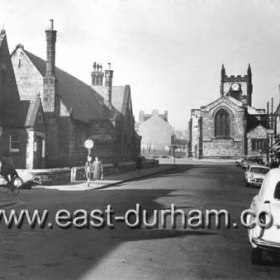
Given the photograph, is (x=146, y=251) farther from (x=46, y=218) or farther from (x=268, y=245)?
(x=46, y=218)

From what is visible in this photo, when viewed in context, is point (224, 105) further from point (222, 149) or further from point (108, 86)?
point (108, 86)

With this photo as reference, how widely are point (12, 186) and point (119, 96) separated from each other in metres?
42.2

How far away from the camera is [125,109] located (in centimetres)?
5678

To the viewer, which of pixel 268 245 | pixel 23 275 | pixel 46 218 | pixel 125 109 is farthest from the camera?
pixel 125 109

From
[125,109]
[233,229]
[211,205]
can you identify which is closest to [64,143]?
[125,109]

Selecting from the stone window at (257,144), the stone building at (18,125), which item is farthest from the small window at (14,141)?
the stone window at (257,144)

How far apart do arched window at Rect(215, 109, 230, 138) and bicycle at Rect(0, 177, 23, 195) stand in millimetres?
65215

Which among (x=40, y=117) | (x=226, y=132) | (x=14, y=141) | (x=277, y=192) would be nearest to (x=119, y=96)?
(x=40, y=117)

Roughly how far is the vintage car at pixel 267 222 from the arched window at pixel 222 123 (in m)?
76.0

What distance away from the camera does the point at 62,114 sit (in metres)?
39.7

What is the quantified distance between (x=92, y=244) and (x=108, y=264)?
169cm

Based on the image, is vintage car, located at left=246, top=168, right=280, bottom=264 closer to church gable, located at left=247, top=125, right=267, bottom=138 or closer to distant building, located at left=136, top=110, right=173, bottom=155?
church gable, located at left=247, top=125, right=267, bottom=138

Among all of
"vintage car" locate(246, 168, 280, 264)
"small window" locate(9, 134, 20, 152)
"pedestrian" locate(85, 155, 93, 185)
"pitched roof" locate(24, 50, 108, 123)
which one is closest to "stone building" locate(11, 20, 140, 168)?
"pitched roof" locate(24, 50, 108, 123)

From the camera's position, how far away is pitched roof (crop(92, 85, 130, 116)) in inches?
2258
